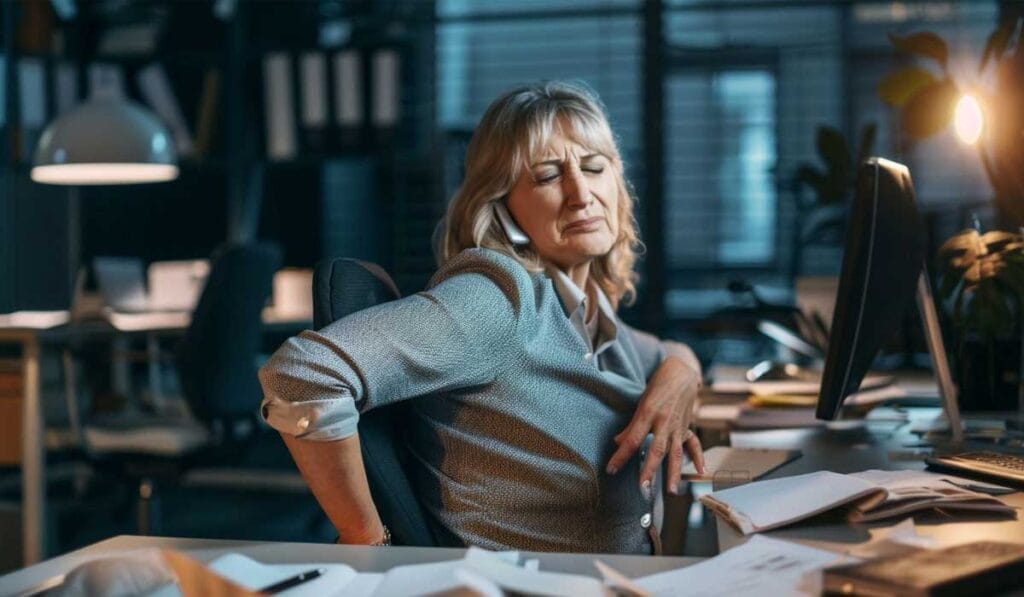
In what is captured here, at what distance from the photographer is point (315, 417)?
4.39ft

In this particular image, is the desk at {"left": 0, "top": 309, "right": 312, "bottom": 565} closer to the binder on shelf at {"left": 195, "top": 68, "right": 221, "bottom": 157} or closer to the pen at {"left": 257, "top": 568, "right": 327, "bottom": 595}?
the binder on shelf at {"left": 195, "top": 68, "right": 221, "bottom": 157}

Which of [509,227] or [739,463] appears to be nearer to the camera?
[739,463]

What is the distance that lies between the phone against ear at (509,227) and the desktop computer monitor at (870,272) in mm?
466

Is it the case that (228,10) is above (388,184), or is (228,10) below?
above

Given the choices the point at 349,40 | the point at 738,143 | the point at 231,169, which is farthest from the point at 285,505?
the point at 738,143

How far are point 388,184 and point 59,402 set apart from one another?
165 cm

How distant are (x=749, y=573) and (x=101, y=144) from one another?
3.71 metres

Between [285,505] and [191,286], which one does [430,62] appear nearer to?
[191,286]

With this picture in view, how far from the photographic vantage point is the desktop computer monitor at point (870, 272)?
4.87ft

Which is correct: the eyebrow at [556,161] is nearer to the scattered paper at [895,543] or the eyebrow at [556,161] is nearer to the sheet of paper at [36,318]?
the scattered paper at [895,543]

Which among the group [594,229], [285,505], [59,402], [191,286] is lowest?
[285,505]

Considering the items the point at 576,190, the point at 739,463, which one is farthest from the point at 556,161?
the point at 739,463

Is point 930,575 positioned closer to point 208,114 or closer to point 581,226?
point 581,226

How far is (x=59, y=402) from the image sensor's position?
173 inches
